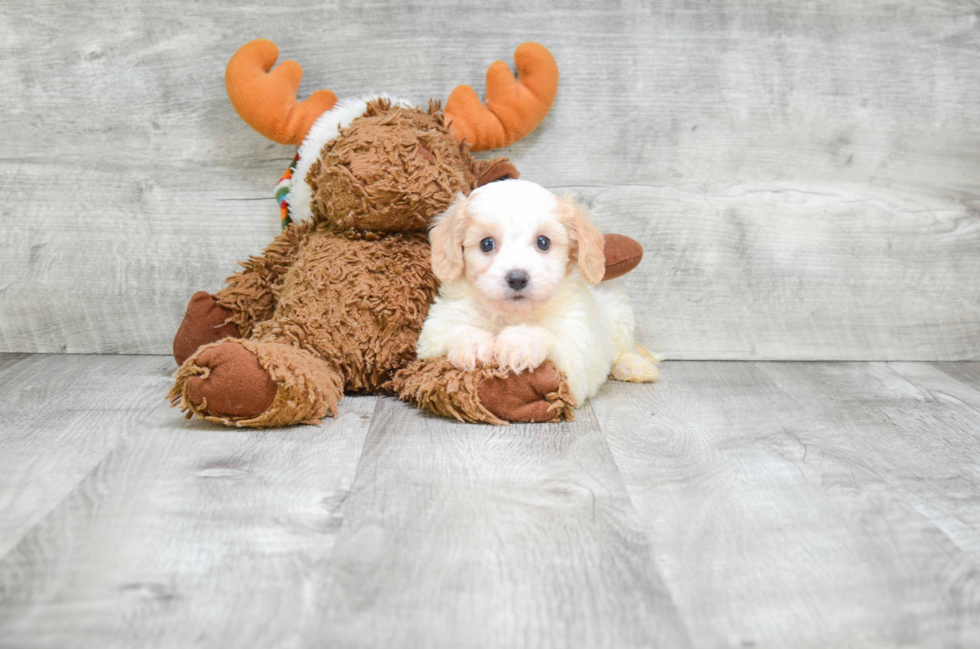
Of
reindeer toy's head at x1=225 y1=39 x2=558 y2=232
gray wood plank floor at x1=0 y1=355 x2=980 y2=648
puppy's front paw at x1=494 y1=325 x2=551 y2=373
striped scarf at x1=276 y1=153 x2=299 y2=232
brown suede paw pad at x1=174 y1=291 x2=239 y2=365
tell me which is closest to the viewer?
gray wood plank floor at x1=0 y1=355 x2=980 y2=648

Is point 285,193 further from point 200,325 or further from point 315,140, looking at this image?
point 200,325

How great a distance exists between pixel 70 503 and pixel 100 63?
46.7 inches

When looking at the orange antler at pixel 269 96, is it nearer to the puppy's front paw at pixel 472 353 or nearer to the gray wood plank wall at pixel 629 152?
the gray wood plank wall at pixel 629 152

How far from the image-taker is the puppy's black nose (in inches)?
52.5

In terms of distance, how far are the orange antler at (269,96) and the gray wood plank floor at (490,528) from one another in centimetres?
61

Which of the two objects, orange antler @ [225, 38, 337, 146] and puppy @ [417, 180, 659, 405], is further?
orange antler @ [225, 38, 337, 146]

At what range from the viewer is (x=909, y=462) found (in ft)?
4.06

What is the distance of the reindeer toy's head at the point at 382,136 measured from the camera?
4.80 feet

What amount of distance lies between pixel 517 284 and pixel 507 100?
0.54m

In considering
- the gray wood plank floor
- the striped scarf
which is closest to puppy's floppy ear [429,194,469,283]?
the gray wood plank floor

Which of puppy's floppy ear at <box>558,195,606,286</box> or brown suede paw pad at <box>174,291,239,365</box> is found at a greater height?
puppy's floppy ear at <box>558,195,606,286</box>

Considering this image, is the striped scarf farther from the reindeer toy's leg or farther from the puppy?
the puppy

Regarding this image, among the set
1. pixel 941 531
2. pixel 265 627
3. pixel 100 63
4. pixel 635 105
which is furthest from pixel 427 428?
pixel 100 63

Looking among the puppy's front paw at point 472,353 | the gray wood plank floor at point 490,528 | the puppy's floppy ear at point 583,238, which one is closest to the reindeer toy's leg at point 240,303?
the gray wood plank floor at point 490,528
